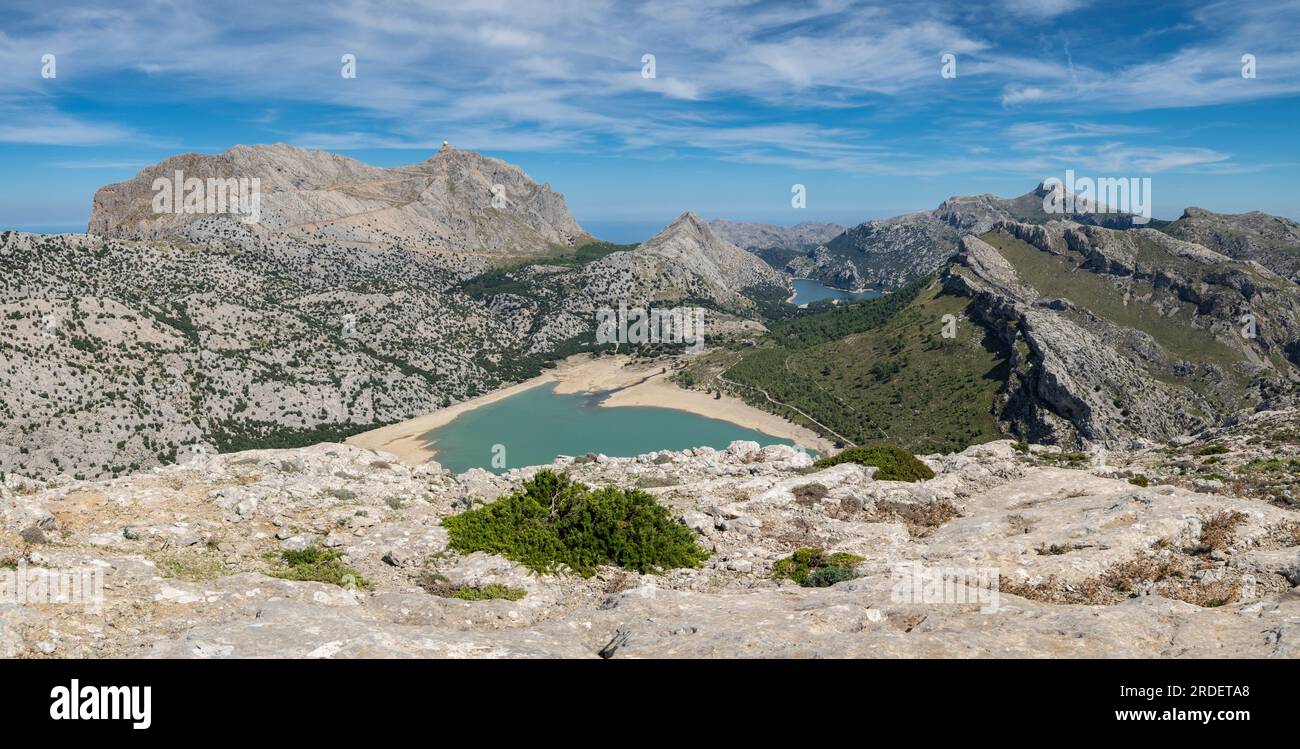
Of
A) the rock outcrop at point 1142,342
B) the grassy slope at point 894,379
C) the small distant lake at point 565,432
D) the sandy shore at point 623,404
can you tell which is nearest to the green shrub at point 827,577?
the small distant lake at point 565,432

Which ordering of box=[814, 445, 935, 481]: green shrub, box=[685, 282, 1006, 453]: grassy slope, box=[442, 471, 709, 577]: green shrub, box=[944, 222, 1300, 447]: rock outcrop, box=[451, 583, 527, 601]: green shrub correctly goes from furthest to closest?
box=[685, 282, 1006, 453]: grassy slope
box=[944, 222, 1300, 447]: rock outcrop
box=[814, 445, 935, 481]: green shrub
box=[442, 471, 709, 577]: green shrub
box=[451, 583, 527, 601]: green shrub

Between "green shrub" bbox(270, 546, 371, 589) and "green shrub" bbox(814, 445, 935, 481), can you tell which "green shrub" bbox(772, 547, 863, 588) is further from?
"green shrub" bbox(270, 546, 371, 589)

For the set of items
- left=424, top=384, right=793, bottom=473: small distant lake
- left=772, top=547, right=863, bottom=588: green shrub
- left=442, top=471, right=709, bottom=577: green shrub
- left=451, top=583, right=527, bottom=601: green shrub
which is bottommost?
left=424, top=384, right=793, bottom=473: small distant lake

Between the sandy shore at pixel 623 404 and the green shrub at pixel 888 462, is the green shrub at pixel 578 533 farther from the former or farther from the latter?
the sandy shore at pixel 623 404

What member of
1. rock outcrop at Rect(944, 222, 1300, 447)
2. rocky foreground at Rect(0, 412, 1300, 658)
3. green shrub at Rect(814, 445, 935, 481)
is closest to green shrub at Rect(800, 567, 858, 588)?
rocky foreground at Rect(0, 412, 1300, 658)

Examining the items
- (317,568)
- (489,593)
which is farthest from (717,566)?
(317,568)

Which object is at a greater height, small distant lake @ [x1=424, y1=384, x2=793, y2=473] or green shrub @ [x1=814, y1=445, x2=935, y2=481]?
green shrub @ [x1=814, y1=445, x2=935, y2=481]
